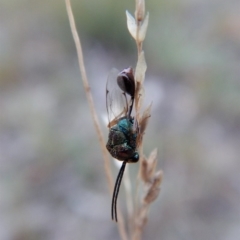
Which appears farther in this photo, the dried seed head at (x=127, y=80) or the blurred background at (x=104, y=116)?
the blurred background at (x=104, y=116)

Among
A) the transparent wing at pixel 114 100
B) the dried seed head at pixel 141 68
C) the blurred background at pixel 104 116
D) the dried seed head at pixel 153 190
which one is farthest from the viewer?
the blurred background at pixel 104 116

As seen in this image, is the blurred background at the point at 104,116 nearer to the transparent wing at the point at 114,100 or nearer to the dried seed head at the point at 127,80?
the transparent wing at the point at 114,100

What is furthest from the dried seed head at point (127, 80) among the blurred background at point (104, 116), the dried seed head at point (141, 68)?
the blurred background at point (104, 116)

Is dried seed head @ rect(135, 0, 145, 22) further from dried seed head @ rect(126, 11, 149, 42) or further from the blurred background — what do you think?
the blurred background

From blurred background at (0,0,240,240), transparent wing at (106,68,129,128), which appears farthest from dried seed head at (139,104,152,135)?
blurred background at (0,0,240,240)

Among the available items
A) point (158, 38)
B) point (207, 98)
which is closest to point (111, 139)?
point (207, 98)

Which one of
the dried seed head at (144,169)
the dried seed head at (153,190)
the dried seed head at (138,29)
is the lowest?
the dried seed head at (153,190)

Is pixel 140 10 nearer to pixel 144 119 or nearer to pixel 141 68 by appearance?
pixel 141 68
